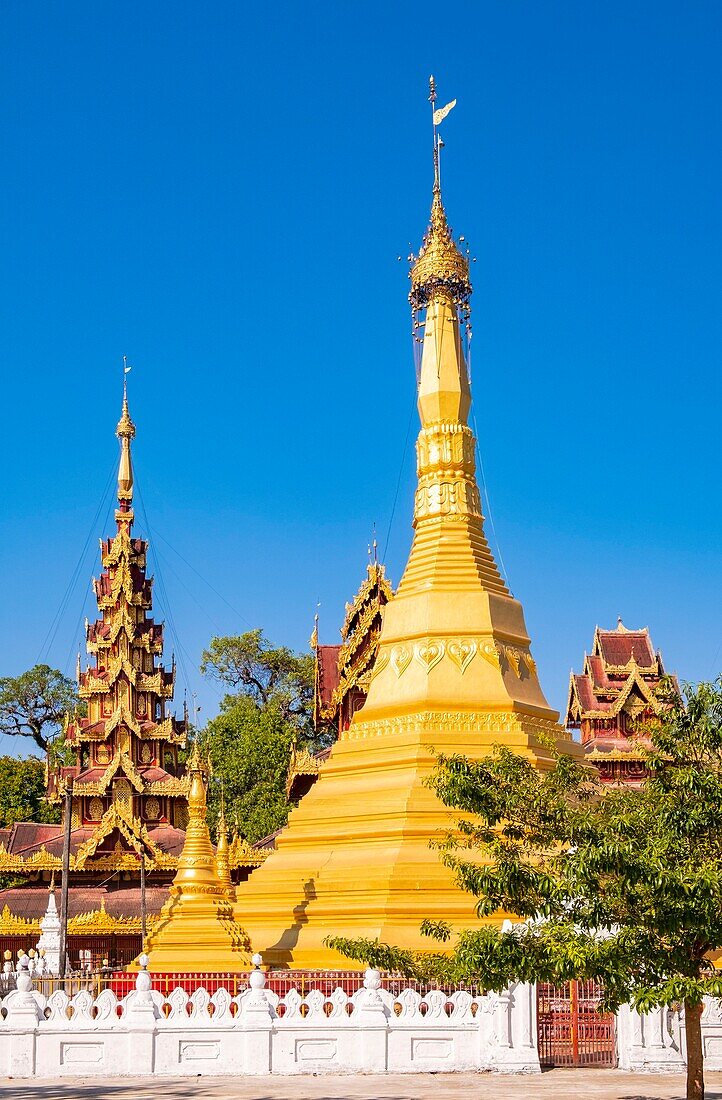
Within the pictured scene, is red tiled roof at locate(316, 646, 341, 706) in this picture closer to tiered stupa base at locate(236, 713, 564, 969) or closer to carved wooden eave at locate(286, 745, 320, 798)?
carved wooden eave at locate(286, 745, 320, 798)

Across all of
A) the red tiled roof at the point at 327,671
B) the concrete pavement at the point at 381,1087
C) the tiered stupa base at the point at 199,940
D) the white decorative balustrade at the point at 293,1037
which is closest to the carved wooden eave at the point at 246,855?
the red tiled roof at the point at 327,671

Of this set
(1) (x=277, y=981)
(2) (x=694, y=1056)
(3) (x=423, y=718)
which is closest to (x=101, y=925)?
(3) (x=423, y=718)

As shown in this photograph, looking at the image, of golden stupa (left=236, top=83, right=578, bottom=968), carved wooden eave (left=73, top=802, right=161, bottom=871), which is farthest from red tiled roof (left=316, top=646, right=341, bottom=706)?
golden stupa (left=236, top=83, right=578, bottom=968)

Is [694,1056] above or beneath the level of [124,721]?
beneath

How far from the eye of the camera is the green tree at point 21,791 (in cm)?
5242

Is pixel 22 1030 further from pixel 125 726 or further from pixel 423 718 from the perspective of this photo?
pixel 125 726

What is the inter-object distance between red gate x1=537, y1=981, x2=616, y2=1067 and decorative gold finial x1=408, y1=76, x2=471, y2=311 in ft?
47.5

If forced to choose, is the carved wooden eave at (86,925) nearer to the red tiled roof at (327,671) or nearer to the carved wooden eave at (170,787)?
the carved wooden eave at (170,787)

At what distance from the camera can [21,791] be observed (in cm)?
5316

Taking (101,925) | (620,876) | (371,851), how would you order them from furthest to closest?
(101,925) → (371,851) → (620,876)

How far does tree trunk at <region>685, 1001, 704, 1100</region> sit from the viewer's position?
11.1 meters

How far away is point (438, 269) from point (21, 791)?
→ 32796 mm

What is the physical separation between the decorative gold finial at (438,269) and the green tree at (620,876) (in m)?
15.6

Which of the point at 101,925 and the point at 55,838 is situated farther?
the point at 55,838
